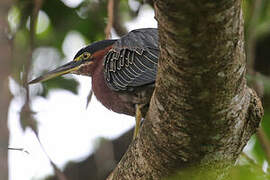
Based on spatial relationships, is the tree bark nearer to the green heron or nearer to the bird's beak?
the green heron

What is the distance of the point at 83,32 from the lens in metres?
4.65

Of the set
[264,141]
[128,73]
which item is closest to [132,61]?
[128,73]

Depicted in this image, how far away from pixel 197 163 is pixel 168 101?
368mm

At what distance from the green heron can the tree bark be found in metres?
0.88

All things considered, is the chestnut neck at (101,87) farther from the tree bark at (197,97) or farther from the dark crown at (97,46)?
the tree bark at (197,97)

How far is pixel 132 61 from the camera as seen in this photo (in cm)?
340

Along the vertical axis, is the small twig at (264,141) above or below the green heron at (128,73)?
below

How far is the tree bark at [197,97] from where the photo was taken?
159cm

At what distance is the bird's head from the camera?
12.7ft

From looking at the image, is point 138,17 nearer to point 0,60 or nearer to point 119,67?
point 119,67

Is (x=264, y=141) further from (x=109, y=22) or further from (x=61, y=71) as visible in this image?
(x=61, y=71)

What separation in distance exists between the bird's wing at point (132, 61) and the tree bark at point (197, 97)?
Result: 0.89m

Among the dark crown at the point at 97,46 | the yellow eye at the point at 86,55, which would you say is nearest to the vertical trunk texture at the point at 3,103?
the dark crown at the point at 97,46

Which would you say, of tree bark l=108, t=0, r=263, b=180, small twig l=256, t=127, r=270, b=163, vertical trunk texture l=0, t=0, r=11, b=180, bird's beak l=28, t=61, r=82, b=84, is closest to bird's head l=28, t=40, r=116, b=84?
bird's beak l=28, t=61, r=82, b=84
